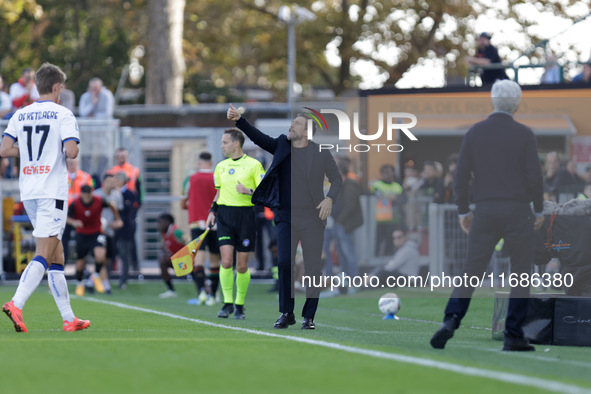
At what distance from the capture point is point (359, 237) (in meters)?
16.8

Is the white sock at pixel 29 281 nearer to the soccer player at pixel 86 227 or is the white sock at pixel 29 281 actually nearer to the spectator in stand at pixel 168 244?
the spectator in stand at pixel 168 244

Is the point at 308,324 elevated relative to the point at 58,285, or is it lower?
lower

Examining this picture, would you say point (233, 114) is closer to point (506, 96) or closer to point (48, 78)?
point (48, 78)

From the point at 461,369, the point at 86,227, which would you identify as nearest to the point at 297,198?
the point at 461,369

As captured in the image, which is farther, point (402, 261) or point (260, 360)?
point (402, 261)

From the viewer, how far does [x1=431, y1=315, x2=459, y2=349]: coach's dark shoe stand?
8.20 metres

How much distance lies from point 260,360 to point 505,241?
216 centimetres

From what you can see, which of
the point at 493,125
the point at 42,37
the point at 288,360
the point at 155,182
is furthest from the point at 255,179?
the point at 42,37

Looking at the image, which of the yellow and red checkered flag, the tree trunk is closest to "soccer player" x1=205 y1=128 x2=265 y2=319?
the yellow and red checkered flag

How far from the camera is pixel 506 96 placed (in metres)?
8.36

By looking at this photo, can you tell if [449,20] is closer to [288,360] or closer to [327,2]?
[327,2]

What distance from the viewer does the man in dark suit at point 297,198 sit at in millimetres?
10273

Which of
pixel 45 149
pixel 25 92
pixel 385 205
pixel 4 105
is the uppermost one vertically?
pixel 25 92

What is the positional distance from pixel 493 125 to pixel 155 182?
506 inches
